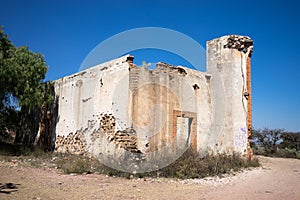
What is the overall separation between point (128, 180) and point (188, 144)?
166 inches

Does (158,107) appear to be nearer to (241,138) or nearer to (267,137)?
(241,138)

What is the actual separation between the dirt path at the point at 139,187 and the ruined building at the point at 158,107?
2172 millimetres

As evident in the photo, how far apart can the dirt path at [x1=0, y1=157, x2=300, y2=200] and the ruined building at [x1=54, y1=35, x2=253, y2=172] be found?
2.17 metres

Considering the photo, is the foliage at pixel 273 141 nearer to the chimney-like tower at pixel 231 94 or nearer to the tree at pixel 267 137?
the tree at pixel 267 137

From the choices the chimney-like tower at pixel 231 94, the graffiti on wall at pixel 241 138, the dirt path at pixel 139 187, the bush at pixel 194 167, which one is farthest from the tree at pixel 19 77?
the graffiti on wall at pixel 241 138

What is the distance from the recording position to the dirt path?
5.98 metres

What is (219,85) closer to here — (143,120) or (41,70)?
(143,120)

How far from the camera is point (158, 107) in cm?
1065

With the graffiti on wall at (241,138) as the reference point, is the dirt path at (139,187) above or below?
below

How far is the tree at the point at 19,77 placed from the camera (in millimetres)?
11766

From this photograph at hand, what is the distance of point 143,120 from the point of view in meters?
→ 10.1

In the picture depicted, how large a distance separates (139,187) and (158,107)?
163 inches

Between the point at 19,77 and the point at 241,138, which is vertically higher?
the point at 19,77

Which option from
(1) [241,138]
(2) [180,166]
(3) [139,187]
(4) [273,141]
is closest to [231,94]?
(1) [241,138]
